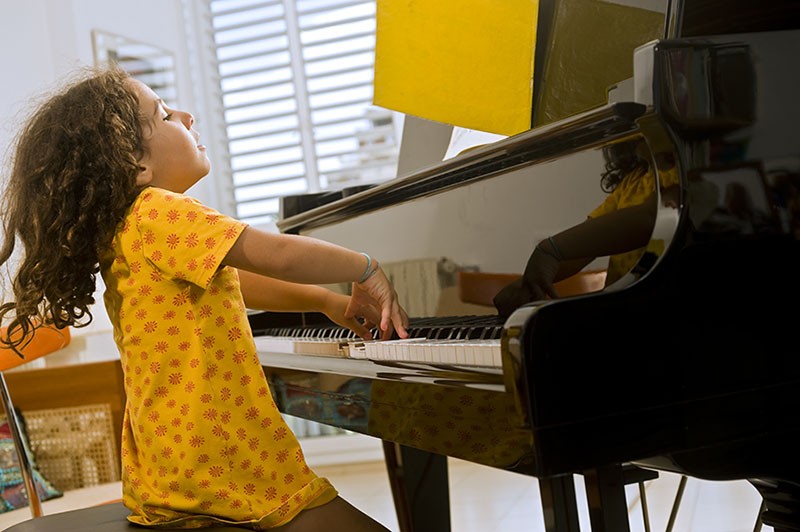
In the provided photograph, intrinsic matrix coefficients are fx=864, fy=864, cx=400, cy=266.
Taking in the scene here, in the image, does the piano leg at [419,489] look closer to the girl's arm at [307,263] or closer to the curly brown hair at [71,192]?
the girl's arm at [307,263]

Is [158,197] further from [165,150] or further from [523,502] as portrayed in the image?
[523,502]

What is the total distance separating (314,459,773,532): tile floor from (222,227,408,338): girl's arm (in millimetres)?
1750

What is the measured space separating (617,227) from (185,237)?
0.57m

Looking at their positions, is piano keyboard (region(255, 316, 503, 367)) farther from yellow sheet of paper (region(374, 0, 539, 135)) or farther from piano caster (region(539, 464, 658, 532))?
yellow sheet of paper (region(374, 0, 539, 135))

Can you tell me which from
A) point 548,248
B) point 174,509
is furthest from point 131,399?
point 548,248

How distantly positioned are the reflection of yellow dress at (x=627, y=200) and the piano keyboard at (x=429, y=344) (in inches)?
6.3

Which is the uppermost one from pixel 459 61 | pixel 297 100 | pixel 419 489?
pixel 297 100

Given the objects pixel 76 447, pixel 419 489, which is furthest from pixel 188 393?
pixel 76 447

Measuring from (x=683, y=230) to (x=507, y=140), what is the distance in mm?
307

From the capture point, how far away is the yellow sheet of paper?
1.43 metres

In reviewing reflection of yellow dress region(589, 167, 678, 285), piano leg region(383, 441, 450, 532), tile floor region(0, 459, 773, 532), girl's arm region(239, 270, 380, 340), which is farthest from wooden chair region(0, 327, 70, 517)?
reflection of yellow dress region(589, 167, 678, 285)

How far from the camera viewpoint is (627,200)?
1028mm

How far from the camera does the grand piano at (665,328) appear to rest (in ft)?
2.74

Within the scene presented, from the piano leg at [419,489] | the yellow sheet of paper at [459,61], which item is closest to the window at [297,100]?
the piano leg at [419,489]
